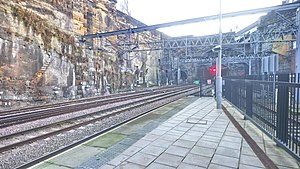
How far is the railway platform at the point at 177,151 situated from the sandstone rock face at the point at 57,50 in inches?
393

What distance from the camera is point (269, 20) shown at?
26.8m

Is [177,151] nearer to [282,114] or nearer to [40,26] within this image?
[282,114]

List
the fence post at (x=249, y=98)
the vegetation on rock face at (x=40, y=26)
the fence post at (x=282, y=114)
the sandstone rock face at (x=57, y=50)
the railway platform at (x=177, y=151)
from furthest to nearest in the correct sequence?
1. the vegetation on rock face at (x=40, y=26)
2. the sandstone rock face at (x=57, y=50)
3. the fence post at (x=249, y=98)
4. the fence post at (x=282, y=114)
5. the railway platform at (x=177, y=151)

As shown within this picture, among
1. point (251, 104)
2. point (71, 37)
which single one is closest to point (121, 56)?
point (71, 37)

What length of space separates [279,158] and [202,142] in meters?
1.46

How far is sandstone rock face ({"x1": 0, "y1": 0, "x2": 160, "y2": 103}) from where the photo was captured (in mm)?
12219

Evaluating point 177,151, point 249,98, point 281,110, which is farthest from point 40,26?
point 281,110

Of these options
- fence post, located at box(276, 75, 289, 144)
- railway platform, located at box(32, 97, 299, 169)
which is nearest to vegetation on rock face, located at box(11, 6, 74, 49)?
railway platform, located at box(32, 97, 299, 169)

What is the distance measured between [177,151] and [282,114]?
6.91 ft

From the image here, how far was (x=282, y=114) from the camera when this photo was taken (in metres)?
3.87

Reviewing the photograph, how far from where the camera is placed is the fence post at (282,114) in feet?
Answer: 12.2

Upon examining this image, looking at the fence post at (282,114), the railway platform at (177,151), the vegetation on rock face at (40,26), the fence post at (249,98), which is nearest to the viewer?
the railway platform at (177,151)

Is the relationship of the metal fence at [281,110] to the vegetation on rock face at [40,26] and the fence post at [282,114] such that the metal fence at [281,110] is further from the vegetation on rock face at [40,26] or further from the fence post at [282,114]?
the vegetation on rock face at [40,26]

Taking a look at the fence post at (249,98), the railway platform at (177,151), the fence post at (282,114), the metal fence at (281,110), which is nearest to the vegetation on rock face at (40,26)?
the railway platform at (177,151)
